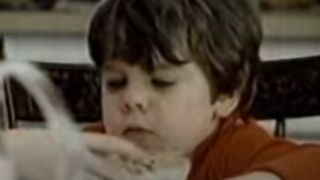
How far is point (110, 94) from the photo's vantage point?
766mm

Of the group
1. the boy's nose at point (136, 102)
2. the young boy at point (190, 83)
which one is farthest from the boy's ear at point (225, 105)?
the boy's nose at point (136, 102)

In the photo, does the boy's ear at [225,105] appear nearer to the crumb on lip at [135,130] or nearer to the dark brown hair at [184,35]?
the dark brown hair at [184,35]

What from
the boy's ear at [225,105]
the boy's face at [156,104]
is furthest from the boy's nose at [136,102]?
the boy's ear at [225,105]

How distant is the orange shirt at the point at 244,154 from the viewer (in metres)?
0.77

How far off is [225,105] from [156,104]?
113 millimetres

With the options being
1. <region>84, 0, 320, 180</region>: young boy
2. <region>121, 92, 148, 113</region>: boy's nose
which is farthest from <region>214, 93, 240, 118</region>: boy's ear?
<region>121, 92, 148, 113</region>: boy's nose

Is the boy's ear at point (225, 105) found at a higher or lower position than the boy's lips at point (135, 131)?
lower

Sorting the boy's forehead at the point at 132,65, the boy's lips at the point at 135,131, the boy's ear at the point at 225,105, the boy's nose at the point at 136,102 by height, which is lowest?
the boy's ear at the point at 225,105

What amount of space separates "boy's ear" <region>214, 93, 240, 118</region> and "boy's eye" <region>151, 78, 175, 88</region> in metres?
0.08

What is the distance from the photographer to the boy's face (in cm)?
74

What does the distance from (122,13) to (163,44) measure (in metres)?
0.06

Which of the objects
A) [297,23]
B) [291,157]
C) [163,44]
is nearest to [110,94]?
[163,44]

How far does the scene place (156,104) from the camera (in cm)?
74

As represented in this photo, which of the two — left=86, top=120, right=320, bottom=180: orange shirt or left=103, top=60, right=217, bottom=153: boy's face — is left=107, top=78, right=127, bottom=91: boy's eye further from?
left=86, top=120, right=320, bottom=180: orange shirt
